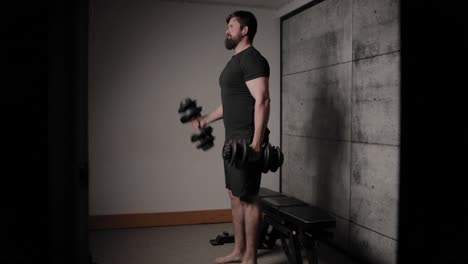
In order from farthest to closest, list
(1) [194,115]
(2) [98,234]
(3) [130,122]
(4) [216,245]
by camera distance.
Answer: (3) [130,122]
(2) [98,234]
(4) [216,245]
(1) [194,115]

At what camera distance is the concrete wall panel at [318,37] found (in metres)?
3.18

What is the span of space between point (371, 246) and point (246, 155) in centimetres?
121

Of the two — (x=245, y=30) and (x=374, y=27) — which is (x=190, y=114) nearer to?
(x=245, y=30)

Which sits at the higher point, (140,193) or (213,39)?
(213,39)

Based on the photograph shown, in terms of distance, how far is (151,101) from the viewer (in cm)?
393

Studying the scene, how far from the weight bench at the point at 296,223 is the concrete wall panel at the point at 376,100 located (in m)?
0.67

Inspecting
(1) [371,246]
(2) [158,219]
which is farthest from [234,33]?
(2) [158,219]

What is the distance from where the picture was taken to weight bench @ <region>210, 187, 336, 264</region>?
2.52 metres

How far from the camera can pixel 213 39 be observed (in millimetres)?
4070

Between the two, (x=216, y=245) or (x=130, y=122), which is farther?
A: (x=130, y=122)
